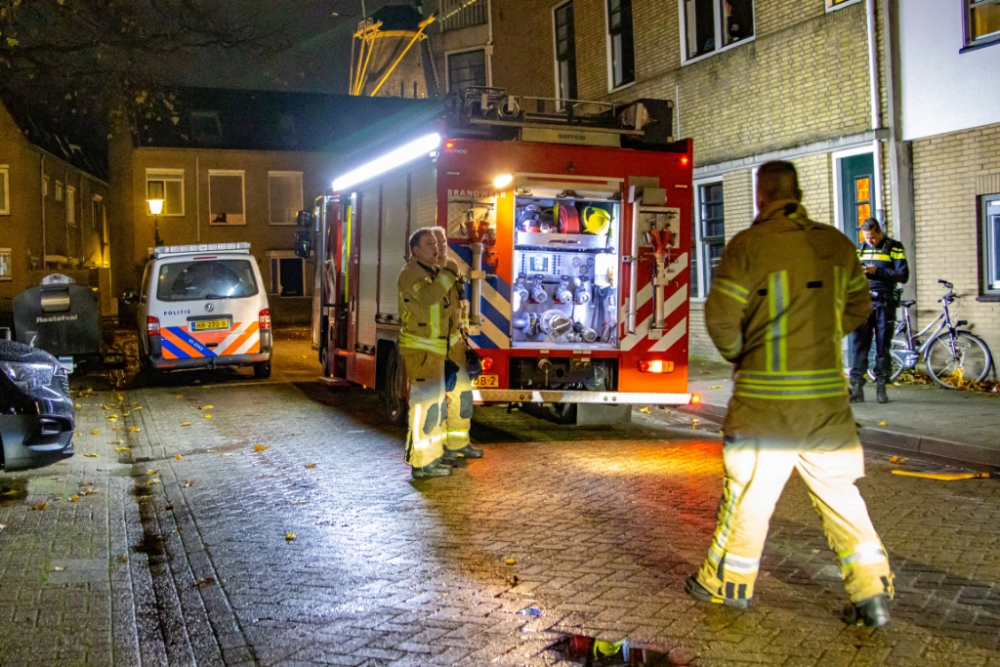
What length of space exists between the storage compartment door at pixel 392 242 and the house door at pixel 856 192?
6473 millimetres

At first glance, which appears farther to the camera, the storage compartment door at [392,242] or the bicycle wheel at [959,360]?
the bicycle wheel at [959,360]

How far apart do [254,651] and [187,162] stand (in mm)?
36229

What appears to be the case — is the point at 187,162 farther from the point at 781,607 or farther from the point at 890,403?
the point at 781,607

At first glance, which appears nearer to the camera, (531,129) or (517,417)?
(531,129)

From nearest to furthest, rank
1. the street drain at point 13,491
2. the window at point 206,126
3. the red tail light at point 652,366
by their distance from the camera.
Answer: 1. the street drain at point 13,491
2. the red tail light at point 652,366
3. the window at point 206,126

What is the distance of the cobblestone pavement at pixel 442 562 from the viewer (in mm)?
4027

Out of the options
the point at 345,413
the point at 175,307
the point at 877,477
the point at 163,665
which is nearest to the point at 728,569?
the point at 163,665

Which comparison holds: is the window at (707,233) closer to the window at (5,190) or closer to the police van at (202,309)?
the police van at (202,309)

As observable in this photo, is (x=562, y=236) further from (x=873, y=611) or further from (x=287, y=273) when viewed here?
(x=287, y=273)

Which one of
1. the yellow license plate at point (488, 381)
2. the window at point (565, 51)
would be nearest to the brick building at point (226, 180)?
the window at point (565, 51)

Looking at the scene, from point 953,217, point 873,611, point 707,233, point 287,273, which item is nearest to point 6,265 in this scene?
point 287,273

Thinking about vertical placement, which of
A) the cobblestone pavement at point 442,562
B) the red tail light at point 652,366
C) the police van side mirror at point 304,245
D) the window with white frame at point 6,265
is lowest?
the cobblestone pavement at point 442,562

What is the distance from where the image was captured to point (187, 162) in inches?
1480

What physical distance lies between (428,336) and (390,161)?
10.2 feet
